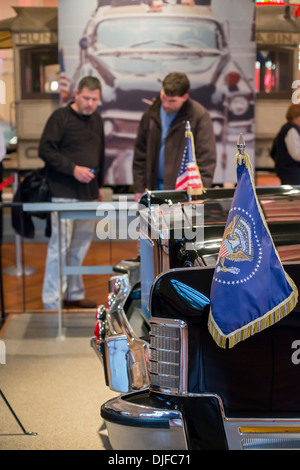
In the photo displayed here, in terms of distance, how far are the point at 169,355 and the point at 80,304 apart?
3.55 m

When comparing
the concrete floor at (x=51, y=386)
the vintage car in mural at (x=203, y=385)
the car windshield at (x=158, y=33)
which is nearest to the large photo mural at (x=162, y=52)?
the car windshield at (x=158, y=33)

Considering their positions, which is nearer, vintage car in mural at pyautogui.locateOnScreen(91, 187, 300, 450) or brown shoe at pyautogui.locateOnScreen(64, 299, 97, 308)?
vintage car in mural at pyautogui.locateOnScreen(91, 187, 300, 450)

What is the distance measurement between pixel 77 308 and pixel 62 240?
604 mm

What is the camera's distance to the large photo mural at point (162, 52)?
24.5 ft

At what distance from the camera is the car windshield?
7469 mm

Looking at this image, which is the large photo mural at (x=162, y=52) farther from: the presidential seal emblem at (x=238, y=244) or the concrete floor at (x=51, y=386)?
the presidential seal emblem at (x=238, y=244)

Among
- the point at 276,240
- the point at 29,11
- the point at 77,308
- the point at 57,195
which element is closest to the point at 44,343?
the point at 77,308

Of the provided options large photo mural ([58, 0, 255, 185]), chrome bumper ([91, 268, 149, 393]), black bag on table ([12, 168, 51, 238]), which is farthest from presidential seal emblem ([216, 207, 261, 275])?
large photo mural ([58, 0, 255, 185])

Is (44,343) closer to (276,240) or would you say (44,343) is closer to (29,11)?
(276,240)

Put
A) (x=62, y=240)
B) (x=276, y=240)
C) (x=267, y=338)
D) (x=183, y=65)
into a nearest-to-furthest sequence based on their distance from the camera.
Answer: (x=267, y=338)
(x=276, y=240)
(x=62, y=240)
(x=183, y=65)

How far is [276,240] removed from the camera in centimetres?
244

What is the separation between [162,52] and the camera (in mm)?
7488

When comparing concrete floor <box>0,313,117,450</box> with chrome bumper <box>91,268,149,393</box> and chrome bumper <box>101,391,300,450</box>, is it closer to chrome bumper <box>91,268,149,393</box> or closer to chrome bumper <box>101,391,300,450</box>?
chrome bumper <box>91,268,149,393</box>

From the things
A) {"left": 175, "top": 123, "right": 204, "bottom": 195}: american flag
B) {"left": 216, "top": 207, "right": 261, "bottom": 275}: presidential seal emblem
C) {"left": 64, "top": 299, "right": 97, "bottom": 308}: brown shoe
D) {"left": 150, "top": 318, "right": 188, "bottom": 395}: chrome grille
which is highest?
{"left": 175, "top": 123, "right": 204, "bottom": 195}: american flag
